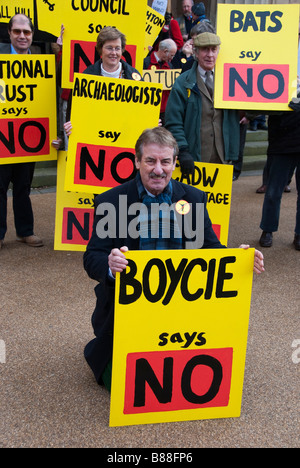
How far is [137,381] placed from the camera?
255 centimetres

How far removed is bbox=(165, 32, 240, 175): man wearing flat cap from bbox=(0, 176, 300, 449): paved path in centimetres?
117

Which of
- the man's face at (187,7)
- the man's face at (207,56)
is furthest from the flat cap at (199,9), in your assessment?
the man's face at (207,56)

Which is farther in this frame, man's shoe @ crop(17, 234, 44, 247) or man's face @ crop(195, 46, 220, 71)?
man's shoe @ crop(17, 234, 44, 247)

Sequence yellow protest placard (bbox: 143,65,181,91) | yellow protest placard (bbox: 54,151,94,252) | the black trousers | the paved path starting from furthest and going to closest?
yellow protest placard (bbox: 143,65,181,91)
the black trousers
yellow protest placard (bbox: 54,151,94,252)
the paved path

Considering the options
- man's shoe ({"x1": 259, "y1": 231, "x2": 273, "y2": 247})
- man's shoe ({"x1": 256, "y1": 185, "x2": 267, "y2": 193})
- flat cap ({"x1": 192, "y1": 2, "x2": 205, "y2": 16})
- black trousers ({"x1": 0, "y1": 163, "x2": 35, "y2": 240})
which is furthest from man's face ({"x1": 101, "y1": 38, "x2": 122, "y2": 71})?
flat cap ({"x1": 192, "y1": 2, "x2": 205, "y2": 16})

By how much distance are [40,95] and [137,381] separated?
3.04 meters

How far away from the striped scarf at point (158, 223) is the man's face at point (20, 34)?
253 cm

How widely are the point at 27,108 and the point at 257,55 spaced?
A: 6.49ft

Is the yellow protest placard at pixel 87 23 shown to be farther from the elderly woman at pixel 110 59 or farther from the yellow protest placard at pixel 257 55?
the yellow protest placard at pixel 257 55

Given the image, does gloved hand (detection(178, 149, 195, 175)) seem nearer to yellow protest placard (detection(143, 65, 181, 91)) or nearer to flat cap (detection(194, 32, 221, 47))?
flat cap (detection(194, 32, 221, 47))

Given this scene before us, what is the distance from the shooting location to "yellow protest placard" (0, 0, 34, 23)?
535 cm

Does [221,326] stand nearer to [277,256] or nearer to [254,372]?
[254,372]

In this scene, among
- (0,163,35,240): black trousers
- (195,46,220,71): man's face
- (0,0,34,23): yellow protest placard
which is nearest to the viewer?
(195,46,220,71): man's face

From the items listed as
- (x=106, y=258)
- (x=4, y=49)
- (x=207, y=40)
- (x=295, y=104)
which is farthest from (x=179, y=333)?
(x=4, y=49)
